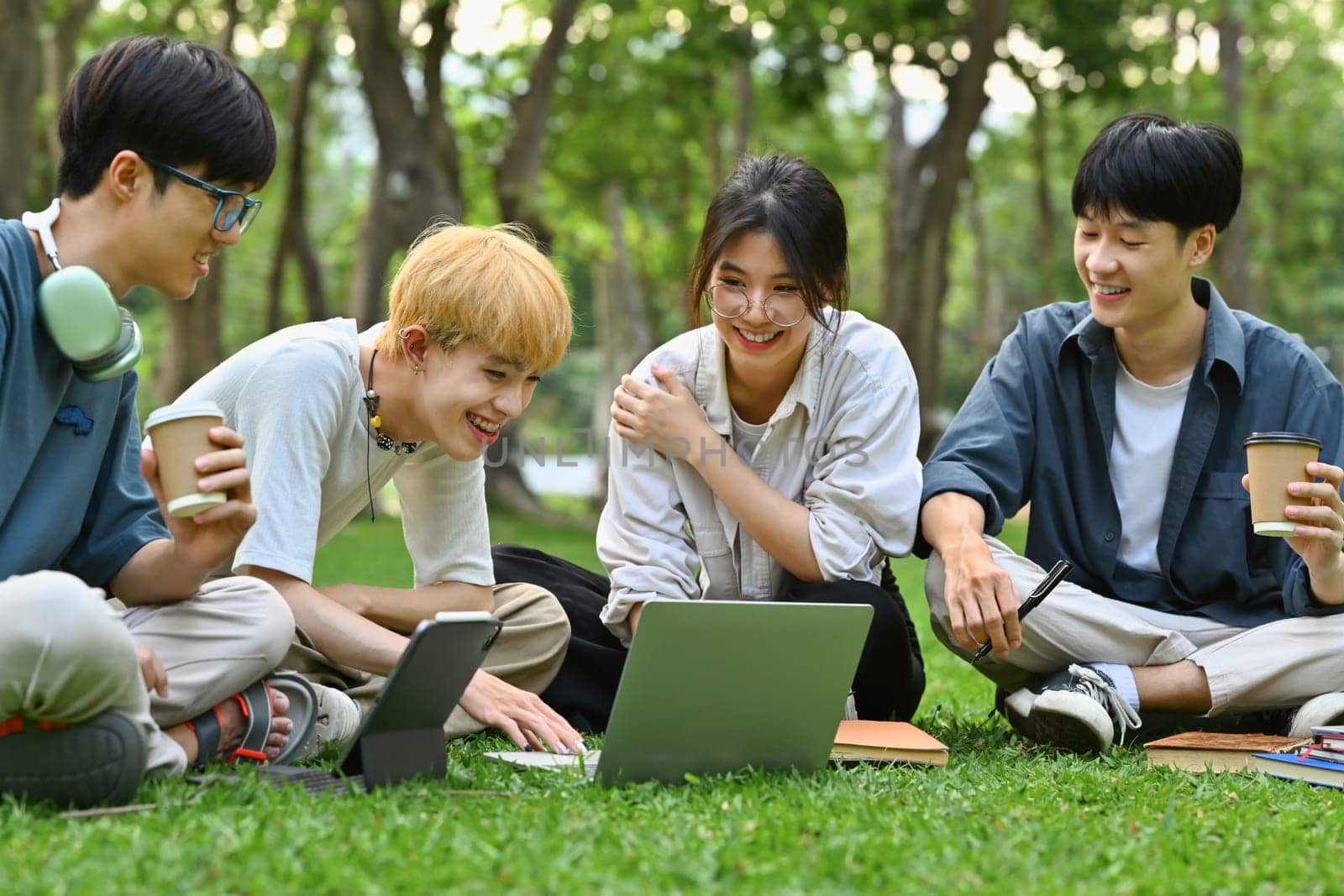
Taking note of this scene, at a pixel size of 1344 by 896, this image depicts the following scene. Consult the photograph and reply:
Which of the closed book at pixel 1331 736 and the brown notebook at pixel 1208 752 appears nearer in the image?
the closed book at pixel 1331 736

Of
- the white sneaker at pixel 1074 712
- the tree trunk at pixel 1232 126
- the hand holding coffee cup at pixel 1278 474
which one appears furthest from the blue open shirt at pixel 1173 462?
the tree trunk at pixel 1232 126

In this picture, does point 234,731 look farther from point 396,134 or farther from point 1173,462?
point 396,134

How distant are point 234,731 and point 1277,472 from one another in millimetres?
2353

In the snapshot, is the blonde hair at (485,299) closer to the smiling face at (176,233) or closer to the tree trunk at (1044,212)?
the smiling face at (176,233)

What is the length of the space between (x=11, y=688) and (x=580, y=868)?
1018 millimetres

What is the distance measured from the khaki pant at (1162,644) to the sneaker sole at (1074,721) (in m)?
0.24

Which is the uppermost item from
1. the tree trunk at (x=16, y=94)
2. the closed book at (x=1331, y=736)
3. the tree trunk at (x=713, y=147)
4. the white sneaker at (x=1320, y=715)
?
the tree trunk at (x=713, y=147)

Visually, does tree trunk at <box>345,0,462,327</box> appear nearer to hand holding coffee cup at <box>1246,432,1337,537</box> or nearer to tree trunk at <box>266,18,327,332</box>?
tree trunk at <box>266,18,327,332</box>

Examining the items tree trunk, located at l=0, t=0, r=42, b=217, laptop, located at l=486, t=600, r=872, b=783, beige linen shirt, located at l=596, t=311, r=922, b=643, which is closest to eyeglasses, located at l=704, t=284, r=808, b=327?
beige linen shirt, located at l=596, t=311, r=922, b=643

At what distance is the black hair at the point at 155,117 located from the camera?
281cm

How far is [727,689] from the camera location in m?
2.81

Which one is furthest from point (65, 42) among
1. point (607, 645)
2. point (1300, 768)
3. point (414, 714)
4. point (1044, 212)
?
point (1300, 768)

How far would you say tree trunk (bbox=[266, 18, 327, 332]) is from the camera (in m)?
17.8

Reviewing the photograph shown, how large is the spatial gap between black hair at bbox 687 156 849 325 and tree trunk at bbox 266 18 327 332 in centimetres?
1450
